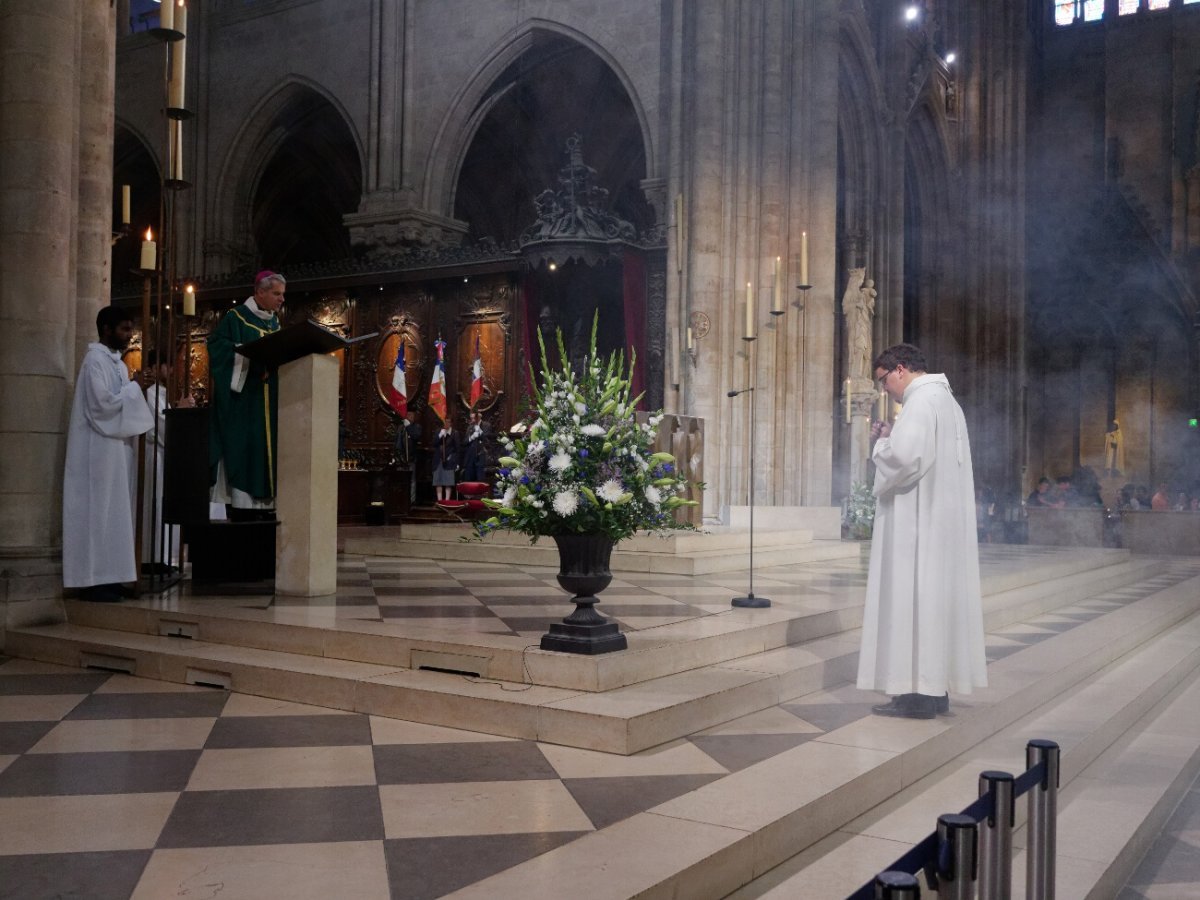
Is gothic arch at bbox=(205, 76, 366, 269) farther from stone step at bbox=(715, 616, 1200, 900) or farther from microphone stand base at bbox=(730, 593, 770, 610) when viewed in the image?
stone step at bbox=(715, 616, 1200, 900)

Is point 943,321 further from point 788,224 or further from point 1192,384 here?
point 788,224

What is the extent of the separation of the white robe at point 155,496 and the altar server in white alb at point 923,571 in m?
4.05

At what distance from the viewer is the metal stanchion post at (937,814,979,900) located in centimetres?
185

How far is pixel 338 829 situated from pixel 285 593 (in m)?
3.35

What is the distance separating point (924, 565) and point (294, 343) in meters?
3.53

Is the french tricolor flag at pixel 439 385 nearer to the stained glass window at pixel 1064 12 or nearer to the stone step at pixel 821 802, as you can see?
the stone step at pixel 821 802

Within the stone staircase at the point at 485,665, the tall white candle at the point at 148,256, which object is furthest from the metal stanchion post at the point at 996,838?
the tall white candle at the point at 148,256

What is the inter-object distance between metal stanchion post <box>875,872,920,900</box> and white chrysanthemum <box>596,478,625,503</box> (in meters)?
2.87

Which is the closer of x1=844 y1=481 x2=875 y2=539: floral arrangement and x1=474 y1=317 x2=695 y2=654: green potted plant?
x1=474 y1=317 x2=695 y2=654: green potted plant

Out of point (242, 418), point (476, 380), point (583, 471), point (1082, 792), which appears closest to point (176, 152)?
point (242, 418)

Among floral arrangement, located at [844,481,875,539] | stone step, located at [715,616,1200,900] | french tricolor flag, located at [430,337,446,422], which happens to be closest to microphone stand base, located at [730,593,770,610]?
stone step, located at [715,616,1200,900]

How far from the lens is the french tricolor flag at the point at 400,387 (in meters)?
18.9

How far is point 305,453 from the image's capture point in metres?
6.01

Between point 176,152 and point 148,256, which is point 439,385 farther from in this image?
point 176,152
